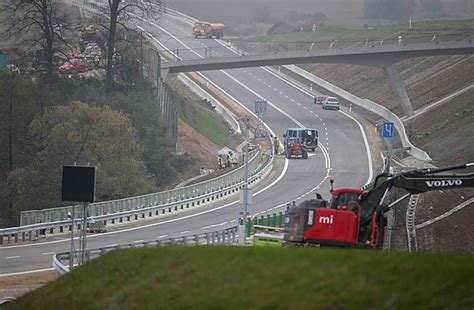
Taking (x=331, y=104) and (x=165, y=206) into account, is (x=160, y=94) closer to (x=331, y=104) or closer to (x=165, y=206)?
(x=165, y=206)

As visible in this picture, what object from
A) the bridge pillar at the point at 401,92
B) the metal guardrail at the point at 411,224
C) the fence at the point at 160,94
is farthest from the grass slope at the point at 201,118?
the metal guardrail at the point at 411,224

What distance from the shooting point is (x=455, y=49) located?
9312 cm

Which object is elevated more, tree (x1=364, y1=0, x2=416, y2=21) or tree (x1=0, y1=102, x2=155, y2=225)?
tree (x1=364, y1=0, x2=416, y2=21)

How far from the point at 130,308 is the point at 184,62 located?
251 ft

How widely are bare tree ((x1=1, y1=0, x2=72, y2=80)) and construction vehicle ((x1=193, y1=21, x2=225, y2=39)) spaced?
44951 millimetres

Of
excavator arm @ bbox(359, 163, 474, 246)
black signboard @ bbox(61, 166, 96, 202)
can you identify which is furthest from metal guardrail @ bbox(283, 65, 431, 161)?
black signboard @ bbox(61, 166, 96, 202)

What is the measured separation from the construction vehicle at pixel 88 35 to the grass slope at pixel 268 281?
215 ft

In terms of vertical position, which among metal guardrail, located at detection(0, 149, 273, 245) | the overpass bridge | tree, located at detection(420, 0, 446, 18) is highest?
tree, located at detection(420, 0, 446, 18)

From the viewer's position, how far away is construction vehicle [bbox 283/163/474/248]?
32906 mm

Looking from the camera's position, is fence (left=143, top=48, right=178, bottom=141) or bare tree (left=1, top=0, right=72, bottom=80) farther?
fence (left=143, top=48, right=178, bottom=141)

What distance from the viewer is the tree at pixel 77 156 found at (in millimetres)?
59375

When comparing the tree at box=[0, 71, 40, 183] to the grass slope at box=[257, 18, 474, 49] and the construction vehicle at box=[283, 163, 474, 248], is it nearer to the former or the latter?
the construction vehicle at box=[283, 163, 474, 248]

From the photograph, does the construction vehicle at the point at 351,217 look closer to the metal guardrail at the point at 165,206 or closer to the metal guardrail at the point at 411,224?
the metal guardrail at the point at 411,224

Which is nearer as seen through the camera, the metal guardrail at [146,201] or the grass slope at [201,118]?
the metal guardrail at [146,201]
